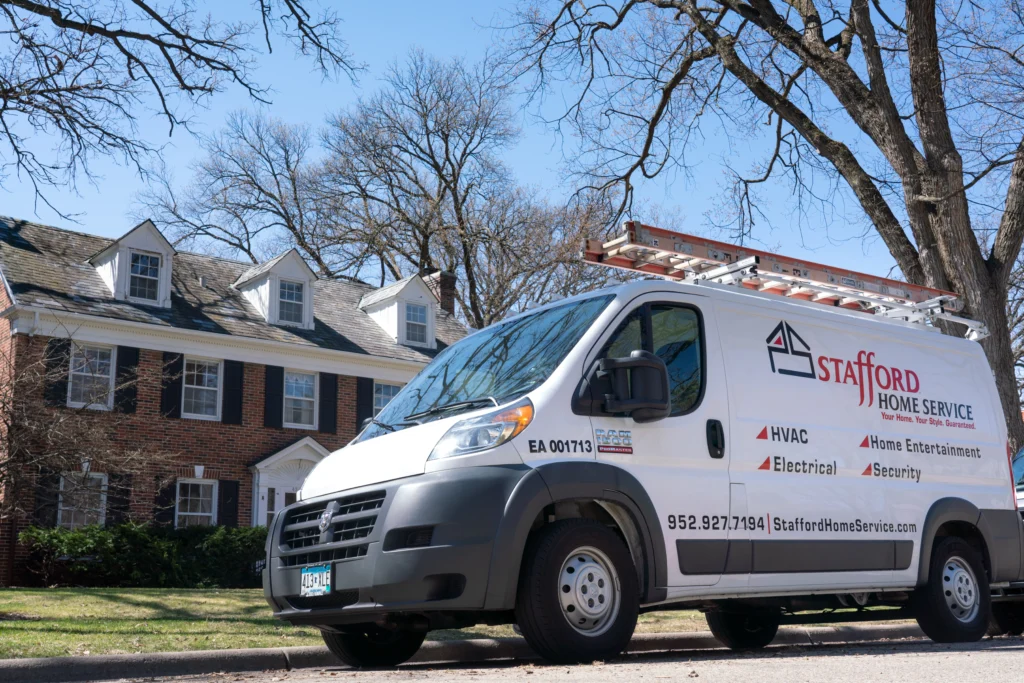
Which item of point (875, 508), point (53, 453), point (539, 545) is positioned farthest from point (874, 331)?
point (53, 453)

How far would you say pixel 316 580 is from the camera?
6152 millimetres

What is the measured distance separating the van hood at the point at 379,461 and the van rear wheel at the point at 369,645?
42.1 inches

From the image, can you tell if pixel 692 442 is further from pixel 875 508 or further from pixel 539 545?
pixel 875 508

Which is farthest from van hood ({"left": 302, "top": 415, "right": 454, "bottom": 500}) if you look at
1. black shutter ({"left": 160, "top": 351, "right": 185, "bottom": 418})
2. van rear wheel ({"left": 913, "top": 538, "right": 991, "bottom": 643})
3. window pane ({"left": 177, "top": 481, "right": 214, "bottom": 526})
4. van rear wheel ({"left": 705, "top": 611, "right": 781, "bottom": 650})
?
window pane ({"left": 177, "top": 481, "right": 214, "bottom": 526})

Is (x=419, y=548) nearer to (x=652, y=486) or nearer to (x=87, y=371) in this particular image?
(x=652, y=486)

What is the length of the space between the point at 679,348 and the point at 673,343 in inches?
2.0

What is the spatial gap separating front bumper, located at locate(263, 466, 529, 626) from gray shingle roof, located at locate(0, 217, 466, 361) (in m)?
18.5

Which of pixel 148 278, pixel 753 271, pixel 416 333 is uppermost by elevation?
pixel 148 278

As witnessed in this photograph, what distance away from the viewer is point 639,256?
8242 millimetres

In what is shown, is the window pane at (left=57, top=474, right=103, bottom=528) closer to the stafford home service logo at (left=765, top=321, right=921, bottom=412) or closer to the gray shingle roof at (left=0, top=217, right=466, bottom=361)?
the gray shingle roof at (left=0, top=217, right=466, bottom=361)

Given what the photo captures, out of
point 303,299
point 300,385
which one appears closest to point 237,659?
point 300,385

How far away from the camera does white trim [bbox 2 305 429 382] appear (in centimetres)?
2228

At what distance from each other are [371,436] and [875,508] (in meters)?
3.65

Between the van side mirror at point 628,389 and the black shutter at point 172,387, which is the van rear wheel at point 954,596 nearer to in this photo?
the van side mirror at point 628,389
